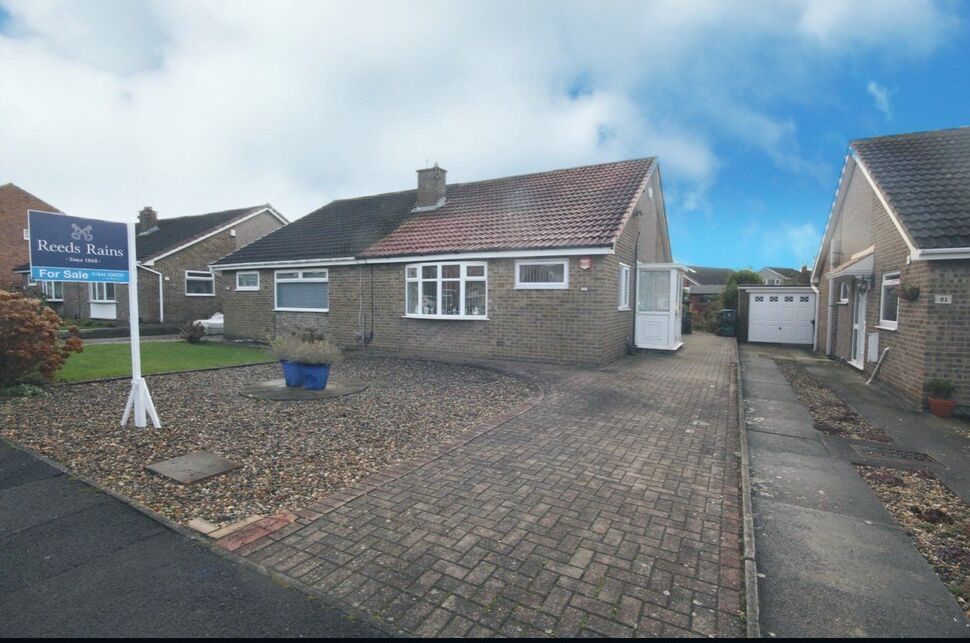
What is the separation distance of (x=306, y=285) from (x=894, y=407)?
15.8 meters

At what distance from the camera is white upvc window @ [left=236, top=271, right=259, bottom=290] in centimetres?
1795

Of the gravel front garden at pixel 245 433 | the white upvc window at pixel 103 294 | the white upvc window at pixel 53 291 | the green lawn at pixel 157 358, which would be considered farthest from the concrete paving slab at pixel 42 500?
the white upvc window at pixel 53 291

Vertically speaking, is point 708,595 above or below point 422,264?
below

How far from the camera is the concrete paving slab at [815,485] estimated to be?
14.1 ft

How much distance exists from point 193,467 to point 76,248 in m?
3.18

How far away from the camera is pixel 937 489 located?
4.79 m

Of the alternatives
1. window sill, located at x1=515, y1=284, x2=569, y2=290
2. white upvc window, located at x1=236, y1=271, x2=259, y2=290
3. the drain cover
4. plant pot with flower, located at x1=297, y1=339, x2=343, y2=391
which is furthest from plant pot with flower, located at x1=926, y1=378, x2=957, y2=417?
white upvc window, located at x1=236, y1=271, x2=259, y2=290

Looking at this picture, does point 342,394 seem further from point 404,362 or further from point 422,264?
point 422,264

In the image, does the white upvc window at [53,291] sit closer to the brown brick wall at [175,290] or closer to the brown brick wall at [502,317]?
the brown brick wall at [175,290]

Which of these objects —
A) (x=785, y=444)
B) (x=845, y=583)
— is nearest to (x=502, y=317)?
(x=785, y=444)

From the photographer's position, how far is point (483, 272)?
42.3 ft

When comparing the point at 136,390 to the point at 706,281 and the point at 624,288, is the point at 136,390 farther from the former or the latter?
the point at 706,281

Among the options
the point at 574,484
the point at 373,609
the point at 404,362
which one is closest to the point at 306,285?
the point at 404,362

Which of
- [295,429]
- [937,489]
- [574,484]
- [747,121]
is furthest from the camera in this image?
[747,121]
